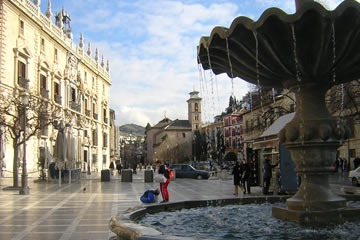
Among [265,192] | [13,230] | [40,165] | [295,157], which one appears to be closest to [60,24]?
[40,165]

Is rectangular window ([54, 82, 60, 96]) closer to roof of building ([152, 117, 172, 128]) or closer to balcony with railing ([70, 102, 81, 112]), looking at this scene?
balcony with railing ([70, 102, 81, 112])

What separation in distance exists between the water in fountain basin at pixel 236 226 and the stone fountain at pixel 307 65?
0.31 m

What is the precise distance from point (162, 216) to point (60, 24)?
39.5 m

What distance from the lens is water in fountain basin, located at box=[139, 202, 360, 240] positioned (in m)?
5.69

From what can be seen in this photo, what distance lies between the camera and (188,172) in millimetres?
35250

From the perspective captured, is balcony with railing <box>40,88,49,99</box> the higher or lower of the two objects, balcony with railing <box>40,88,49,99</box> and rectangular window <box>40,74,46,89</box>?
the lower

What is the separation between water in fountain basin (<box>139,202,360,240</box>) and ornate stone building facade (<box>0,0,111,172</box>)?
1964 cm

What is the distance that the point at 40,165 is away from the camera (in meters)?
30.4

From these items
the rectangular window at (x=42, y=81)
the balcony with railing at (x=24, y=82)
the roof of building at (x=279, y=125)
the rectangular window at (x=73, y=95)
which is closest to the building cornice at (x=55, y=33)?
the rectangular window at (x=73, y=95)

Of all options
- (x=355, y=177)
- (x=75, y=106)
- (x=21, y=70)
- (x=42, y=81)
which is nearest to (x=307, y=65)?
(x=355, y=177)

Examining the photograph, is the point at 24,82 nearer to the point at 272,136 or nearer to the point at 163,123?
the point at 272,136

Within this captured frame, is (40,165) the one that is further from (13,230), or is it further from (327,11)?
(327,11)

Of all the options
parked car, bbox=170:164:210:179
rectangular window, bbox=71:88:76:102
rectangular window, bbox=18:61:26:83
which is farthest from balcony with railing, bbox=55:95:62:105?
parked car, bbox=170:164:210:179

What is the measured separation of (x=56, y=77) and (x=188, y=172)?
16699 millimetres
